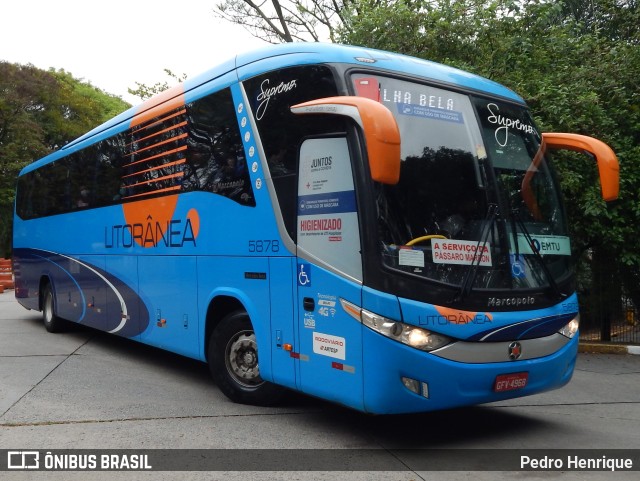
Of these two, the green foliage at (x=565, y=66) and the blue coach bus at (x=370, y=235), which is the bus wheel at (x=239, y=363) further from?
the green foliage at (x=565, y=66)

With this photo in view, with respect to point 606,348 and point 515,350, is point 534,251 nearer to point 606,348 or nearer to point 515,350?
point 515,350

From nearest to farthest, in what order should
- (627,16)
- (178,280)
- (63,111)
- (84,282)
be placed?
(178,280) → (84,282) → (627,16) → (63,111)

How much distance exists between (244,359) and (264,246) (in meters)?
1.28

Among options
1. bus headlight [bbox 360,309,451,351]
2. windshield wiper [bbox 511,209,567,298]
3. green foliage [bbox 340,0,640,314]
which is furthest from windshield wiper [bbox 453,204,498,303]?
green foliage [bbox 340,0,640,314]

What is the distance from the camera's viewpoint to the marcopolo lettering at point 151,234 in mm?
7789

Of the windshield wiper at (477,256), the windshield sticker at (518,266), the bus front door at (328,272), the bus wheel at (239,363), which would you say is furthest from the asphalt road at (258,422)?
the windshield sticker at (518,266)

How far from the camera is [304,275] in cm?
577

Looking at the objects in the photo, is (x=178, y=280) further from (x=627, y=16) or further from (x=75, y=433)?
(x=627, y=16)

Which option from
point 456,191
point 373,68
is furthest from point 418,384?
point 373,68

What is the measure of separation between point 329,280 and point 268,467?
1502mm

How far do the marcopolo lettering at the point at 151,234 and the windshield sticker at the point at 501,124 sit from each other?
11.4 ft

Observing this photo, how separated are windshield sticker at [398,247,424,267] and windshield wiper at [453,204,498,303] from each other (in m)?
0.37

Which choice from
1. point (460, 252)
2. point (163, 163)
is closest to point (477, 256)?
point (460, 252)

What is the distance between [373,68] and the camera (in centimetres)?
566
